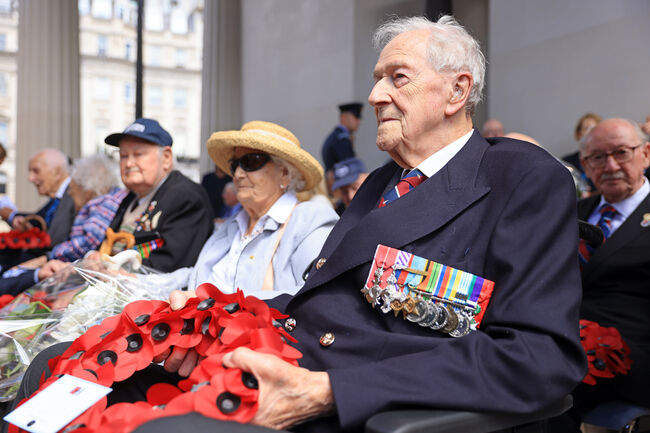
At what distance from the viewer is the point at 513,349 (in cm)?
126

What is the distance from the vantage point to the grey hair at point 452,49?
5.63 ft

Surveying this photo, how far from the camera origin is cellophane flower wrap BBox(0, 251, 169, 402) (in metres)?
2.00

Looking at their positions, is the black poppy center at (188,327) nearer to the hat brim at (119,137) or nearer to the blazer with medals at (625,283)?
the blazer with medals at (625,283)

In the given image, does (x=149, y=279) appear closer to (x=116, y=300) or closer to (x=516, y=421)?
(x=116, y=300)

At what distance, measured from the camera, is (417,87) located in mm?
1722

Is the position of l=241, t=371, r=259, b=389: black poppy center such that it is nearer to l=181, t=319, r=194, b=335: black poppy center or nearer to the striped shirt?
l=181, t=319, r=194, b=335: black poppy center

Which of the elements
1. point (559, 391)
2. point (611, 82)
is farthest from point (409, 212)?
point (611, 82)

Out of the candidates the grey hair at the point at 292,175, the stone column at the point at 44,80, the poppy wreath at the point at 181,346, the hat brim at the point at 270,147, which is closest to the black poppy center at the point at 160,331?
the poppy wreath at the point at 181,346

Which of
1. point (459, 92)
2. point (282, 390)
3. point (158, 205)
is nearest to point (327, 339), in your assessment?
point (282, 390)

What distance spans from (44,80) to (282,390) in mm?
10985

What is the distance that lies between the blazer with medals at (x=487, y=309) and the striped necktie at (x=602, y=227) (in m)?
1.14

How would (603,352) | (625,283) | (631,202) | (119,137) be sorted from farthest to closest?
1. (119,137)
2. (631,202)
3. (625,283)
4. (603,352)

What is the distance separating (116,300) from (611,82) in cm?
495

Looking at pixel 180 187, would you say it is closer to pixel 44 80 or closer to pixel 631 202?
pixel 631 202
